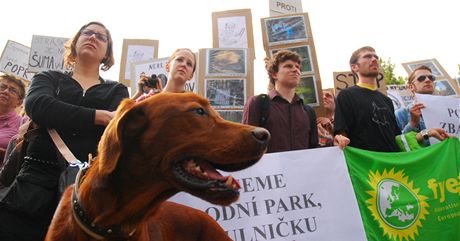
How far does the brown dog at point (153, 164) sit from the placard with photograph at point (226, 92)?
326cm

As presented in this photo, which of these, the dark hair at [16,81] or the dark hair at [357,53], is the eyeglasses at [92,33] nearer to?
the dark hair at [16,81]

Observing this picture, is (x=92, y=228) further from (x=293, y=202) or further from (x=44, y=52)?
(x=44, y=52)

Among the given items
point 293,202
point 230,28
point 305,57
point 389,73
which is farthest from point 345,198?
point 389,73

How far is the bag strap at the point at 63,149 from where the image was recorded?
232 cm

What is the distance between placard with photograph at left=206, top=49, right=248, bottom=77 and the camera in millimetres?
5504

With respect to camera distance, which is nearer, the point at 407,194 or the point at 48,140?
the point at 48,140

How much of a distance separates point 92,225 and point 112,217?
9 centimetres

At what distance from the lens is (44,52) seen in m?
6.52

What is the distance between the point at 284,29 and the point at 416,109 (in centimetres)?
198

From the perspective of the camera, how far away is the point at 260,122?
3906 millimetres

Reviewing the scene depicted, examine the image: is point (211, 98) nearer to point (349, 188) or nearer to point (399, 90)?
point (349, 188)

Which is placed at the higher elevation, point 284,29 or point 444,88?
point 284,29

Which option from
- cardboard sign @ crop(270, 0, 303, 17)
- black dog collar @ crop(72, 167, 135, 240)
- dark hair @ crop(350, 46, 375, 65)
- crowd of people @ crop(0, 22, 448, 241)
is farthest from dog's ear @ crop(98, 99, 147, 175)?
cardboard sign @ crop(270, 0, 303, 17)

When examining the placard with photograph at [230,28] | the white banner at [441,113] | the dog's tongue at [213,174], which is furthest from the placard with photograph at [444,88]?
the dog's tongue at [213,174]
